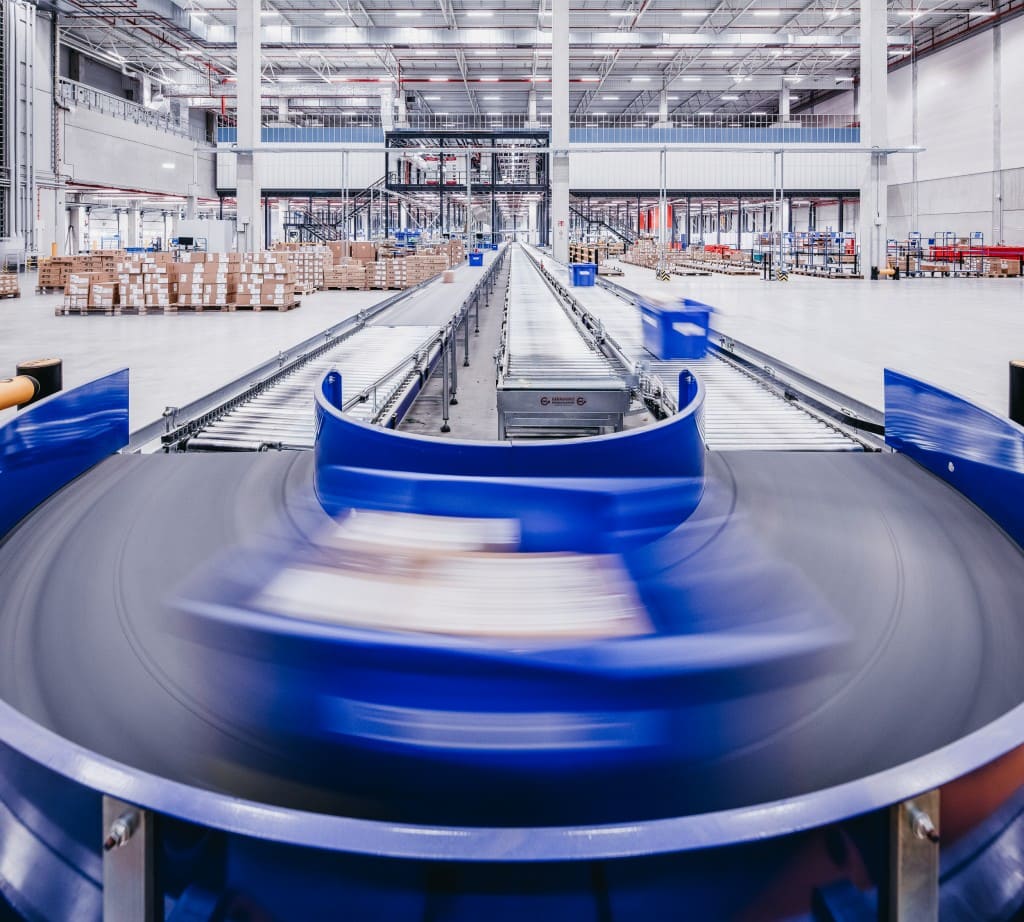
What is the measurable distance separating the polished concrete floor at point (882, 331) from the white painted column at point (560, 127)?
15.2 feet

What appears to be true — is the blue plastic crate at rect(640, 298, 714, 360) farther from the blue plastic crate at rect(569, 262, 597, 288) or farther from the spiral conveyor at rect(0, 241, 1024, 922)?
the blue plastic crate at rect(569, 262, 597, 288)

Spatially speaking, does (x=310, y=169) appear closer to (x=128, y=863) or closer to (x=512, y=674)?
(x=512, y=674)

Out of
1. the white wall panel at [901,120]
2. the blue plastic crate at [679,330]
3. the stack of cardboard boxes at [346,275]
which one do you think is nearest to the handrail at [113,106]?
the stack of cardboard boxes at [346,275]

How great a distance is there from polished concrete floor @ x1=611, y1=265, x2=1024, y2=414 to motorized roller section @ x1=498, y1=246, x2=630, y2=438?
6.03 ft

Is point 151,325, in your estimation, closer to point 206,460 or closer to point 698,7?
point 206,460

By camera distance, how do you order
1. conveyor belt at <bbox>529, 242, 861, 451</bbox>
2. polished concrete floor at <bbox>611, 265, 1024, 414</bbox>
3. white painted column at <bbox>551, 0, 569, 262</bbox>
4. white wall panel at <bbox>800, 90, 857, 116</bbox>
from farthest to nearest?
white wall panel at <bbox>800, 90, 857, 116</bbox>, white painted column at <bbox>551, 0, 569, 262</bbox>, polished concrete floor at <bbox>611, 265, 1024, 414</bbox>, conveyor belt at <bbox>529, 242, 861, 451</bbox>

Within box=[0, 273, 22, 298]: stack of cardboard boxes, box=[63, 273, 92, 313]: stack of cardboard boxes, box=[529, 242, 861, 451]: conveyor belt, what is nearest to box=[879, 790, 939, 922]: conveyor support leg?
box=[529, 242, 861, 451]: conveyor belt

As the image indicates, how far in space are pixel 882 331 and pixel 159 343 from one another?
7785 mm

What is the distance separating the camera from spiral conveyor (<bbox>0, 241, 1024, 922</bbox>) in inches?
35.7

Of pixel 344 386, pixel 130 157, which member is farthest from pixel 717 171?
pixel 344 386

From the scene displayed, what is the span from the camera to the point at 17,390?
9.78 ft

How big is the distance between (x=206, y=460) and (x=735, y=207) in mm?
41218

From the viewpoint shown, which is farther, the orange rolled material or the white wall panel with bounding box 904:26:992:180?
the white wall panel with bounding box 904:26:992:180

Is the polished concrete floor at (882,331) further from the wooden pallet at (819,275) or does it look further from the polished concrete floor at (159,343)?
the polished concrete floor at (159,343)
